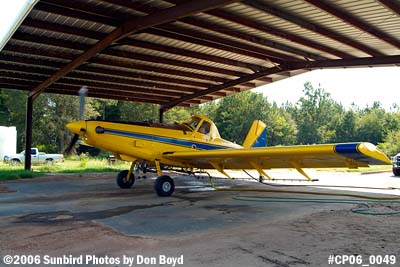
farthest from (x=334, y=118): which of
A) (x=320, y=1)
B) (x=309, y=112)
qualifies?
(x=320, y=1)

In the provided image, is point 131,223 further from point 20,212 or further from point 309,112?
point 309,112

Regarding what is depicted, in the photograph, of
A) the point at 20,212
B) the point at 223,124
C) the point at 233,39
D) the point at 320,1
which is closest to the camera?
the point at 20,212

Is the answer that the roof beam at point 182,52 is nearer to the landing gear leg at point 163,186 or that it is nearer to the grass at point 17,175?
the landing gear leg at point 163,186

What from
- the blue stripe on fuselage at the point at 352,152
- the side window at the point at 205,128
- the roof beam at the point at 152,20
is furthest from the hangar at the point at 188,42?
the blue stripe on fuselage at the point at 352,152

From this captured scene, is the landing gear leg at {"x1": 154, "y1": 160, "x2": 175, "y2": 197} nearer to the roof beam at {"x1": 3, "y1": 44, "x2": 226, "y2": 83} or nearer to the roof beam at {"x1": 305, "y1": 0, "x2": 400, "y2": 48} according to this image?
the roof beam at {"x1": 305, "y1": 0, "x2": 400, "y2": 48}

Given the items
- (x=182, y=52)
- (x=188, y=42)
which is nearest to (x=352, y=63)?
(x=188, y=42)

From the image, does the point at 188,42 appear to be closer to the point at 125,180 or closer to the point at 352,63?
the point at 125,180

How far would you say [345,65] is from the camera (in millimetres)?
13102

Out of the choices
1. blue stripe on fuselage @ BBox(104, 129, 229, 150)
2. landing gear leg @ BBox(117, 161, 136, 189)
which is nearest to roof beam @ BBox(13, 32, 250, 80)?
blue stripe on fuselage @ BBox(104, 129, 229, 150)

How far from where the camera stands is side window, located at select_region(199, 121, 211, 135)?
11945mm

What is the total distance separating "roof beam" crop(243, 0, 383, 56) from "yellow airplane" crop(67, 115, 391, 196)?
365 centimetres

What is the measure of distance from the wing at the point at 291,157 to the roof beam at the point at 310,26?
144 inches

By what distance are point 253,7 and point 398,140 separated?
45.7m

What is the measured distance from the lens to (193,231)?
586cm
